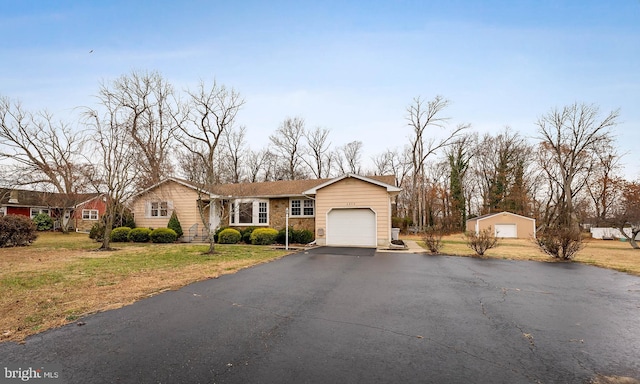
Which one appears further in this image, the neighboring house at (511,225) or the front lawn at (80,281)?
the neighboring house at (511,225)

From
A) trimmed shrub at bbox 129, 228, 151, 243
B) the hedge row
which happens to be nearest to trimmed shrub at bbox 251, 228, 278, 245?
the hedge row

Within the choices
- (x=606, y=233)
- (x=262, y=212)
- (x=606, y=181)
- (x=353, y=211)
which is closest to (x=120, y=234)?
(x=262, y=212)

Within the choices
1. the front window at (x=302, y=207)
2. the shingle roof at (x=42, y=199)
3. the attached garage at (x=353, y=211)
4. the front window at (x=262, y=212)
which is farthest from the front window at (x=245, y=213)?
the shingle roof at (x=42, y=199)

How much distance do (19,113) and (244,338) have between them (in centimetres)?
3407

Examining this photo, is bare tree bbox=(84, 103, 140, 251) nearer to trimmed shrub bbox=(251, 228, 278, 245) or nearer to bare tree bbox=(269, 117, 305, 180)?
trimmed shrub bbox=(251, 228, 278, 245)

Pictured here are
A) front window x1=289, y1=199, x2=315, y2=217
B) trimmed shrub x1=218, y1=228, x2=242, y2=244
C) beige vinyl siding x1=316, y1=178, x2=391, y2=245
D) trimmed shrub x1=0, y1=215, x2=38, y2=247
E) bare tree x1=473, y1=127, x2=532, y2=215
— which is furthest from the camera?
bare tree x1=473, y1=127, x2=532, y2=215

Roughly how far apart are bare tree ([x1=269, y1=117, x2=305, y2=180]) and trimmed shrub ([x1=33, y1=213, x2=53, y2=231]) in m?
25.3

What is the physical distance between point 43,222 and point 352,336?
1513 inches

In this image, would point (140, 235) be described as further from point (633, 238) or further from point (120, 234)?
point (633, 238)

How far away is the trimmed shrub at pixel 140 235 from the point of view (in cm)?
1961

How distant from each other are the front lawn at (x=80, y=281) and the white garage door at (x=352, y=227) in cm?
552

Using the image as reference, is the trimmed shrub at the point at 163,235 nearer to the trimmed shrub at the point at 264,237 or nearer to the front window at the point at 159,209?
the front window at the point at 159,209

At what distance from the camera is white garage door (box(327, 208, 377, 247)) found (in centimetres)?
1742

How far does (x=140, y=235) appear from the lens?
1961cm
